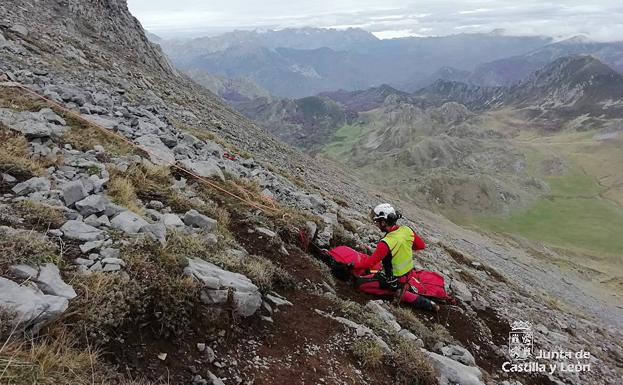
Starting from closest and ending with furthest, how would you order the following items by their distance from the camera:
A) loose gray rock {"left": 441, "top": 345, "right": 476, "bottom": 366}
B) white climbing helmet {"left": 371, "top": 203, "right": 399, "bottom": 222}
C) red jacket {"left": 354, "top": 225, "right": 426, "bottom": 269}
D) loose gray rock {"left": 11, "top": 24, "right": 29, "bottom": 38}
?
loose gray rock {"left": 441, "top": 345, "right": 476, "bottom": 366}, red jacket {"left": 354, "top": 225, "right": 426, "bottom": 269}, white climbing helmet {"left": 371, "top": 203, "right": 399, "bottom": 222}, loose gray rock {"left": 11, "top": 24, "right": 29, "bottom": 38}

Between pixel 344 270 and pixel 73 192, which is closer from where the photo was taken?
pixel 73 192

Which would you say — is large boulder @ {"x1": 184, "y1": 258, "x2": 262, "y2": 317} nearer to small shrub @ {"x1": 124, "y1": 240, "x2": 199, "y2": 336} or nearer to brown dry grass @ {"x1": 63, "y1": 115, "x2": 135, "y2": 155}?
small shrub @ {"x1": 124, "y1": 240, "x2": 199, "y2": 336}

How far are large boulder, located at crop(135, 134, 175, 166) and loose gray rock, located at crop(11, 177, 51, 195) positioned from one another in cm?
404

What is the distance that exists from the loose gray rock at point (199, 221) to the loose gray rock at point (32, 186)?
8.23 ft

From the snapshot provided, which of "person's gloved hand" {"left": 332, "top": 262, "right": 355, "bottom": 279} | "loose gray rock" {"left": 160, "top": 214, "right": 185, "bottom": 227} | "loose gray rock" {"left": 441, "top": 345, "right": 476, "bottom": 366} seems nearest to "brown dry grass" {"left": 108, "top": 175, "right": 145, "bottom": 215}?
"loose gray rock" {"left": 160, "top": 214, "right": 185, "bottom": 227}

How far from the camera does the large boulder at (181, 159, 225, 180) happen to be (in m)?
12.8

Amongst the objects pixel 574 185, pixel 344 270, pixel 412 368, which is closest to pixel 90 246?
pixel 412 368

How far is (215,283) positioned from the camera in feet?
22.6

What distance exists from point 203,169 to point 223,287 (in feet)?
21.7

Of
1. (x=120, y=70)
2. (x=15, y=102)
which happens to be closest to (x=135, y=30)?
(x=120, y=70)

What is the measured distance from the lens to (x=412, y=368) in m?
7.36

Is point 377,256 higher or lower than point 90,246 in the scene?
lower

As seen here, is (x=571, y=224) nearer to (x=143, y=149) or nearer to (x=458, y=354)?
(x=458, y=354)

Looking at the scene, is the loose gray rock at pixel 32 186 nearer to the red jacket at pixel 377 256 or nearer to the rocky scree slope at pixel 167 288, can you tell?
the rocky scree slope at pixel 167 288
